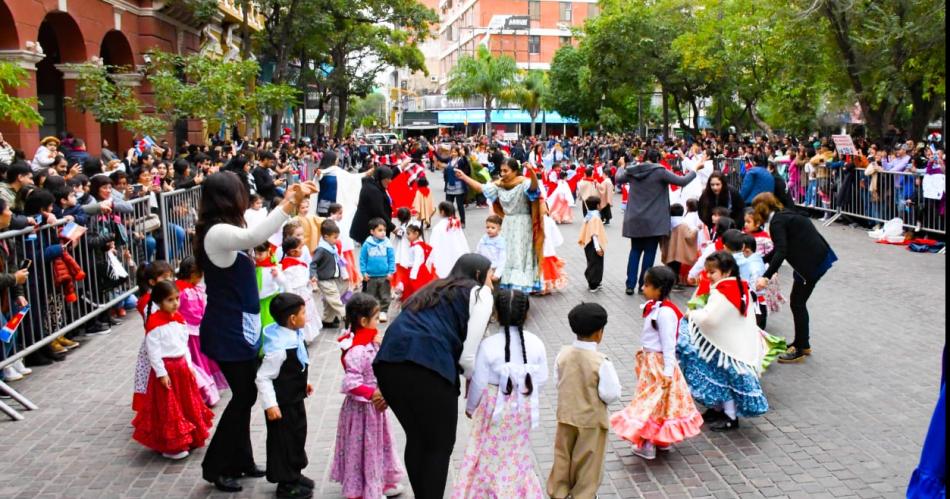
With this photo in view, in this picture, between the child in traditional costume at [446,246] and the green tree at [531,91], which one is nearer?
the child in traditional costume at [446,246]

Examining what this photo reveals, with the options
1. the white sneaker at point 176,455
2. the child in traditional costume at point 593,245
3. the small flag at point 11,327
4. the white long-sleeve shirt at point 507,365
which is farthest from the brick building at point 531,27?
the white long-sleeve shirt at point 507,365

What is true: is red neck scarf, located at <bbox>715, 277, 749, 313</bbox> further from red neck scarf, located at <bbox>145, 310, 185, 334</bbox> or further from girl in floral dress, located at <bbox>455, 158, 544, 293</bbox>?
girl in floral dress, located at <bbox>455, 158, 544, 293</bbox>

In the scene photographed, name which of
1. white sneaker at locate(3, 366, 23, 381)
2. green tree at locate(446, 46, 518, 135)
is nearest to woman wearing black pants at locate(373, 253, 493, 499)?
white sneaker at locate(3, 366, 23, 381)

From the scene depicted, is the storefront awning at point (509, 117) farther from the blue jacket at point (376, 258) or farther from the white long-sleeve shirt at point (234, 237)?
the white long-sleeve shirt at point (234, 237)

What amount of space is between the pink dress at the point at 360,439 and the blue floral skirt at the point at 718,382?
248cm

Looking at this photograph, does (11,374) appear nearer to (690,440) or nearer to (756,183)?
(690,440)

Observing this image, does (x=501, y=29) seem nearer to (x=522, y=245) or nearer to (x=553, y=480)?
(x=522, y=245)

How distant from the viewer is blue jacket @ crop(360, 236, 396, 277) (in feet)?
34.4

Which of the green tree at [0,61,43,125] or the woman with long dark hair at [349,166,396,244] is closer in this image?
the green tree at [0,61,43,125]

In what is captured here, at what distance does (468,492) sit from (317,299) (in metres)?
7.33

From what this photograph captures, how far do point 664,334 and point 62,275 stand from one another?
19.3 feet

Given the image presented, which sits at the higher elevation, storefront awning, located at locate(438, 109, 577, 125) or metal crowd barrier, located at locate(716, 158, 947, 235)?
storefront awning, located at locate(438, 109, 577, 125)

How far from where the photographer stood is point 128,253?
1083cm

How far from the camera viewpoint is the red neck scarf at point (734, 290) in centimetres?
669
